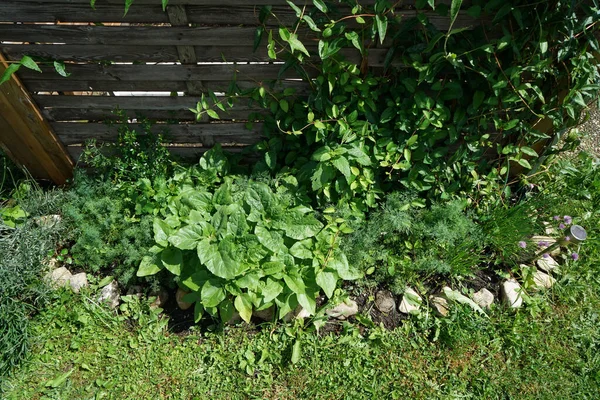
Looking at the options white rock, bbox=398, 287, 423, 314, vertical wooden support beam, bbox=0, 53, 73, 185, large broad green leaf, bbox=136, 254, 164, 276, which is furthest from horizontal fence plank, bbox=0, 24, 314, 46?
white rock, bbox=398, 287, 423, 314

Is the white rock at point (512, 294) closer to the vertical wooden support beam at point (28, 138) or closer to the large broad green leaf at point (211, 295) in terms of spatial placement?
the large broad green leaf at point (211, 295)

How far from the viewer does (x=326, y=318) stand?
9.69 ft

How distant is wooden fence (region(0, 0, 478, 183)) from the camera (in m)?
2.65

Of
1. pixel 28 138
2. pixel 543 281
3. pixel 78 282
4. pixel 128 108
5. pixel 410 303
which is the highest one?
pixel 128 108

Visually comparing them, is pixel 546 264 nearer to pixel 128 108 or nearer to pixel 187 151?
pixel 187 151

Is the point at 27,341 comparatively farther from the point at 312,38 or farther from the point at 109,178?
the point at 312,38

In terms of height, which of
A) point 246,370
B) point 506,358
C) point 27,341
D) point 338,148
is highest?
point 338,148

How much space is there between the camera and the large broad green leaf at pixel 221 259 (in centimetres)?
257

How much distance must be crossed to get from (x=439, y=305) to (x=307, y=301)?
957 millimetres

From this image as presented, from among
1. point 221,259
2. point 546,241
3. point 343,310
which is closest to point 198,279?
point 221,259

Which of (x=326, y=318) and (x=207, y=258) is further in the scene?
(x=326, y=318)

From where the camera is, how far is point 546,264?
3242mm

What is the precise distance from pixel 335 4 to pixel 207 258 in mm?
1659

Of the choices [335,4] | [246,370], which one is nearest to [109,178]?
[246,370]
